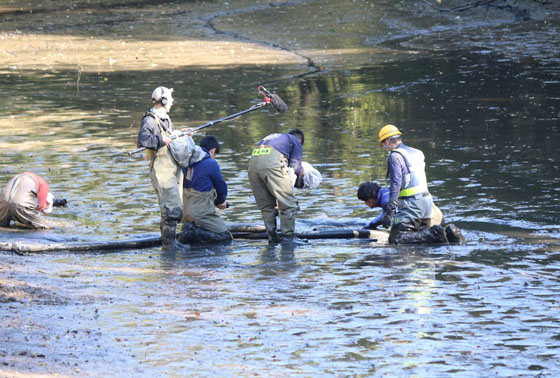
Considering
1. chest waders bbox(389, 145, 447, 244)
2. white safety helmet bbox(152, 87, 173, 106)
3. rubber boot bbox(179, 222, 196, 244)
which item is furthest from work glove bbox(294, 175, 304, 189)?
white safety helmet bbox(152, 87, 173, 106)

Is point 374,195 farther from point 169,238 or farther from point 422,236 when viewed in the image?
point 169,238

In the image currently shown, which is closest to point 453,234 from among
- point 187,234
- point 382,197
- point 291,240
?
point 382,197

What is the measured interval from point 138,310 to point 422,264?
Answer: 9.86 feet

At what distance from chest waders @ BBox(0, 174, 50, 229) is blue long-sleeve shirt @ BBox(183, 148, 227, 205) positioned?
1945 mm

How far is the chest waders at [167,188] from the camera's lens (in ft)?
35.6

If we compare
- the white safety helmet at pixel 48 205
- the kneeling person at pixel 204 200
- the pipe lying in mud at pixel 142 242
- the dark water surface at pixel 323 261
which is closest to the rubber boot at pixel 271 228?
the dark water surface at pixel 323 261

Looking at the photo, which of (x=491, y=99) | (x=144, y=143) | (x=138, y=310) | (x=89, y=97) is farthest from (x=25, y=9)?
(x=138, y=310)

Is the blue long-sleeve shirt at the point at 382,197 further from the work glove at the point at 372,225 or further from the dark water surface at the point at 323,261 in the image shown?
the dark water surface at the point at 323,261

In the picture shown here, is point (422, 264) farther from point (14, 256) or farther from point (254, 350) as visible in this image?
point (14, 256)

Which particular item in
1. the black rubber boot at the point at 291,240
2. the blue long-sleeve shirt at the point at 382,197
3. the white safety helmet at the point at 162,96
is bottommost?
the black rubber boot at the point at 291,240

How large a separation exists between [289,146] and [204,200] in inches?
43.5

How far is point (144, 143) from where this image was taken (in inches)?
420

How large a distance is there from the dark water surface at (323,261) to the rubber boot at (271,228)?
0.12 metres

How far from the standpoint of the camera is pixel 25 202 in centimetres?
1176
